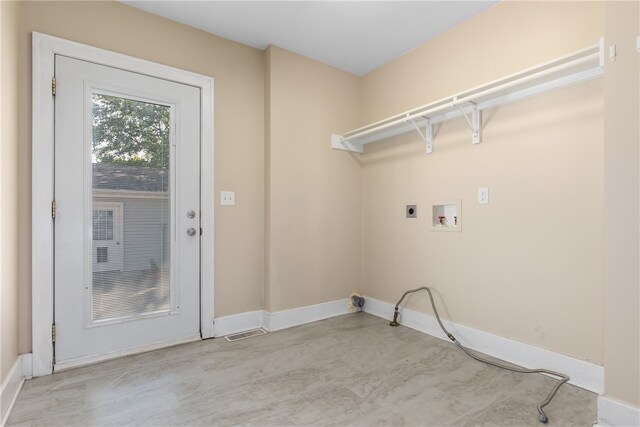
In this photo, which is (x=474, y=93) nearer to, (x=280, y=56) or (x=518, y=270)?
(x=518, y=270)

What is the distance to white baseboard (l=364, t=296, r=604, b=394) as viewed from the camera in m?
1.79

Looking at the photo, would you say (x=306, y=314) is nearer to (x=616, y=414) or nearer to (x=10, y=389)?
(x=10, y=389)

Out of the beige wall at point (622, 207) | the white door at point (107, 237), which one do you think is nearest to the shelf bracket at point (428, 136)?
the beige wall at point (622, 207)

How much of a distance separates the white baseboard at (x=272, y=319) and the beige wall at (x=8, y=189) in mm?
1251

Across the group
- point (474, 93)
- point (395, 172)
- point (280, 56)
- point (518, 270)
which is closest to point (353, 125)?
point (395, 172)

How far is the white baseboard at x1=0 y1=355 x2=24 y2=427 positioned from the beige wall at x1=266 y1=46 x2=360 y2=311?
1611mm

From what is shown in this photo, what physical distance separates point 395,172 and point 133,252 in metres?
2.29

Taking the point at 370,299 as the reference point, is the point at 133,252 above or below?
above

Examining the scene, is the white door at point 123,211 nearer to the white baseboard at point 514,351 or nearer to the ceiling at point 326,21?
the ceiling at point 326,21

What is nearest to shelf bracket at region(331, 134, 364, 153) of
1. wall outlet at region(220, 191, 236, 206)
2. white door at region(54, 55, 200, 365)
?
wall outlet at region(220, 191, 236, 206)

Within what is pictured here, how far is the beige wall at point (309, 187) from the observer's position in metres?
2.84

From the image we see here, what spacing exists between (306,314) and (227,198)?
128 cm

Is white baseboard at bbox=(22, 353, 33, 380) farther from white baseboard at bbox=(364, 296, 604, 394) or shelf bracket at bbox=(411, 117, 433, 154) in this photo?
shelf bracket at bbox=(411, 117, 433, 154)

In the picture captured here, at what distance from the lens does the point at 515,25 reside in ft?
7.17
